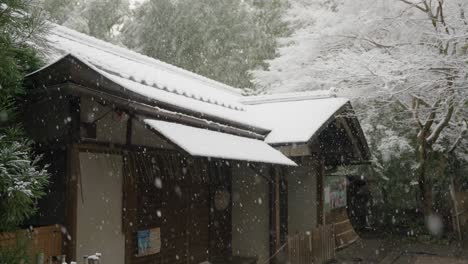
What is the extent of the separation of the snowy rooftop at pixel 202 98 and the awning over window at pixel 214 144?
0.41 meters

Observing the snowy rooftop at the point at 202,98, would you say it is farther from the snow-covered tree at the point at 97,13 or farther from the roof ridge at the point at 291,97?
the snow-covered tree at the point at 97,13

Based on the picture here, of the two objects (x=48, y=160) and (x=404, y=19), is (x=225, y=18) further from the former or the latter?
(x=48, y=160)

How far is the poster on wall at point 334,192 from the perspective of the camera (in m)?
14.5

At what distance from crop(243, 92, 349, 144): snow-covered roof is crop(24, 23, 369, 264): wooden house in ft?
0.12

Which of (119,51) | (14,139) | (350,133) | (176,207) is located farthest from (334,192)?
(14,139)

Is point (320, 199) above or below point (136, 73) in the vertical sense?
below

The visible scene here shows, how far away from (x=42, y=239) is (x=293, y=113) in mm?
7086

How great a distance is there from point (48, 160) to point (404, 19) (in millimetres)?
12049

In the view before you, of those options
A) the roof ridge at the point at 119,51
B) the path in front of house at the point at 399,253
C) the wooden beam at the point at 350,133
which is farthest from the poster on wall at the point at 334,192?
the roof ridge at the point at 119,51

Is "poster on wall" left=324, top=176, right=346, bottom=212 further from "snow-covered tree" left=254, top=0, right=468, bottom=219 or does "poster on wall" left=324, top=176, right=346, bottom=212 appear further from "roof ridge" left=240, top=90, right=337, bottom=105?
"roof ridge" left=240, top=90, right=337, bottom=105

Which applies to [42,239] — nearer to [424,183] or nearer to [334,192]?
[334,192]

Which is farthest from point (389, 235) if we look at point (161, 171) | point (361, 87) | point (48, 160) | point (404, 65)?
point (48, 160)

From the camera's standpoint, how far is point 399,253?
13547mm

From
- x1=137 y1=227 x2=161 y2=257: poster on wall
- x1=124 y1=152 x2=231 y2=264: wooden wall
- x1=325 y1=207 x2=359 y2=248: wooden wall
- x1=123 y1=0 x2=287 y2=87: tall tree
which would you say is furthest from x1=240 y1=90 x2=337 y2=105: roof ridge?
x1=123 y1=0 x2=287 y2=87: tall tree
